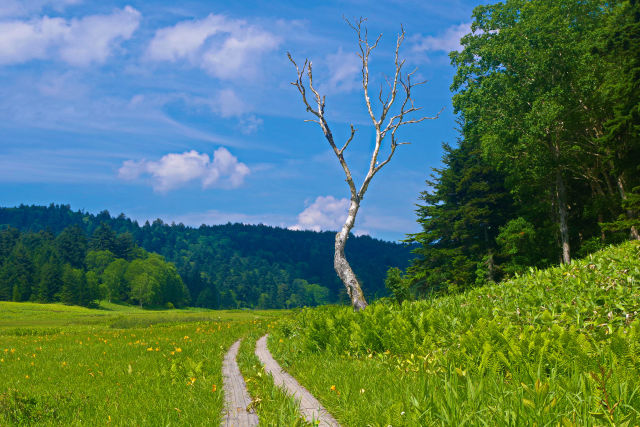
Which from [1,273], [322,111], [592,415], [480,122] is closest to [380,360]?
[592,415]

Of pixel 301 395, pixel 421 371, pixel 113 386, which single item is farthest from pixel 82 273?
pixel 421 371

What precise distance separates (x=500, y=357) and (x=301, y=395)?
2.82 m

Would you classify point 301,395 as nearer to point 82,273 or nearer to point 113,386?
point 113,386

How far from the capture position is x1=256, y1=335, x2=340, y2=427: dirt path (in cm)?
494

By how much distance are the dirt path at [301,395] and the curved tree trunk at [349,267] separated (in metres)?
4.26

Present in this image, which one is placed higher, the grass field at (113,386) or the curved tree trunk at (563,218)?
the curved tree trunk at (563,218)

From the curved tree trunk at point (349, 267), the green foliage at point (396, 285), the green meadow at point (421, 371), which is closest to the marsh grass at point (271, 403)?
the green meadow at point (421, 371)

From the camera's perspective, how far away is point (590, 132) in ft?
98.1

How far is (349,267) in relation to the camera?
15000 mm

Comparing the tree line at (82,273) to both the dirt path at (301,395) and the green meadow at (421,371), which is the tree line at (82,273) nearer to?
the green meadow at (421,371)

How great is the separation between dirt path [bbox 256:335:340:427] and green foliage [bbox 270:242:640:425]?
0.15 metres

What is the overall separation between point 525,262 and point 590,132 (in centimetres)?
1037

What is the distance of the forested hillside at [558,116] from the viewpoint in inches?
986

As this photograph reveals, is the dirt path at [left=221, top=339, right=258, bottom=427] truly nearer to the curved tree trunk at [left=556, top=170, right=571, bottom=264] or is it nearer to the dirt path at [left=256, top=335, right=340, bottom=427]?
the dirt path at [left=256, top=335, right=340, bottom=427]
